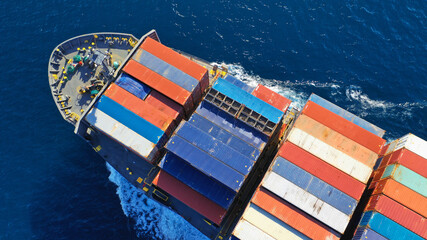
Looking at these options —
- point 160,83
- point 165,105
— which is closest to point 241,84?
point 165,105

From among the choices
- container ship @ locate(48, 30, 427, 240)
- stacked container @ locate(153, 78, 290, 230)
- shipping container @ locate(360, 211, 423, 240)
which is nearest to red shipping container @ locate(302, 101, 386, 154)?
container ship @ locate(48, 30, 427, 240)

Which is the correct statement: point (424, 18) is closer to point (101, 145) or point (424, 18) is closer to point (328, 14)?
point (328, 14)

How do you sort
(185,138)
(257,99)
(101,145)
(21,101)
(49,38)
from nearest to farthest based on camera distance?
(185,138), (257,99), (101,145), (21,101), (49,38)

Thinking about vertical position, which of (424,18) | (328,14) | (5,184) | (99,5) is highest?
(424,18)

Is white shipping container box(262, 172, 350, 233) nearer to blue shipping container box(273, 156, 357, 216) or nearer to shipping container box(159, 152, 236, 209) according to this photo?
blue shipping container box(273, 156, 357, 216)

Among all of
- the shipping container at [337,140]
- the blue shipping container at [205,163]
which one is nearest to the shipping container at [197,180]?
the blue shipping container at [205,163]

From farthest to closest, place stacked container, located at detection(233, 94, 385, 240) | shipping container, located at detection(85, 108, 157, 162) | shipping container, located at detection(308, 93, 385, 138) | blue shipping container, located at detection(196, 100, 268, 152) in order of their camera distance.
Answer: shipping container, located at detection(308, 93, 385, 138) < blue shipping container, located at detection(196, 100, 268, 152) < shipping container, located at detection(85, 108, 157, 162) < stacked container, located at detection(233, 94, 385, 240)

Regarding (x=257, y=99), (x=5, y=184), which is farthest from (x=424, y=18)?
(x=5, y=184)
